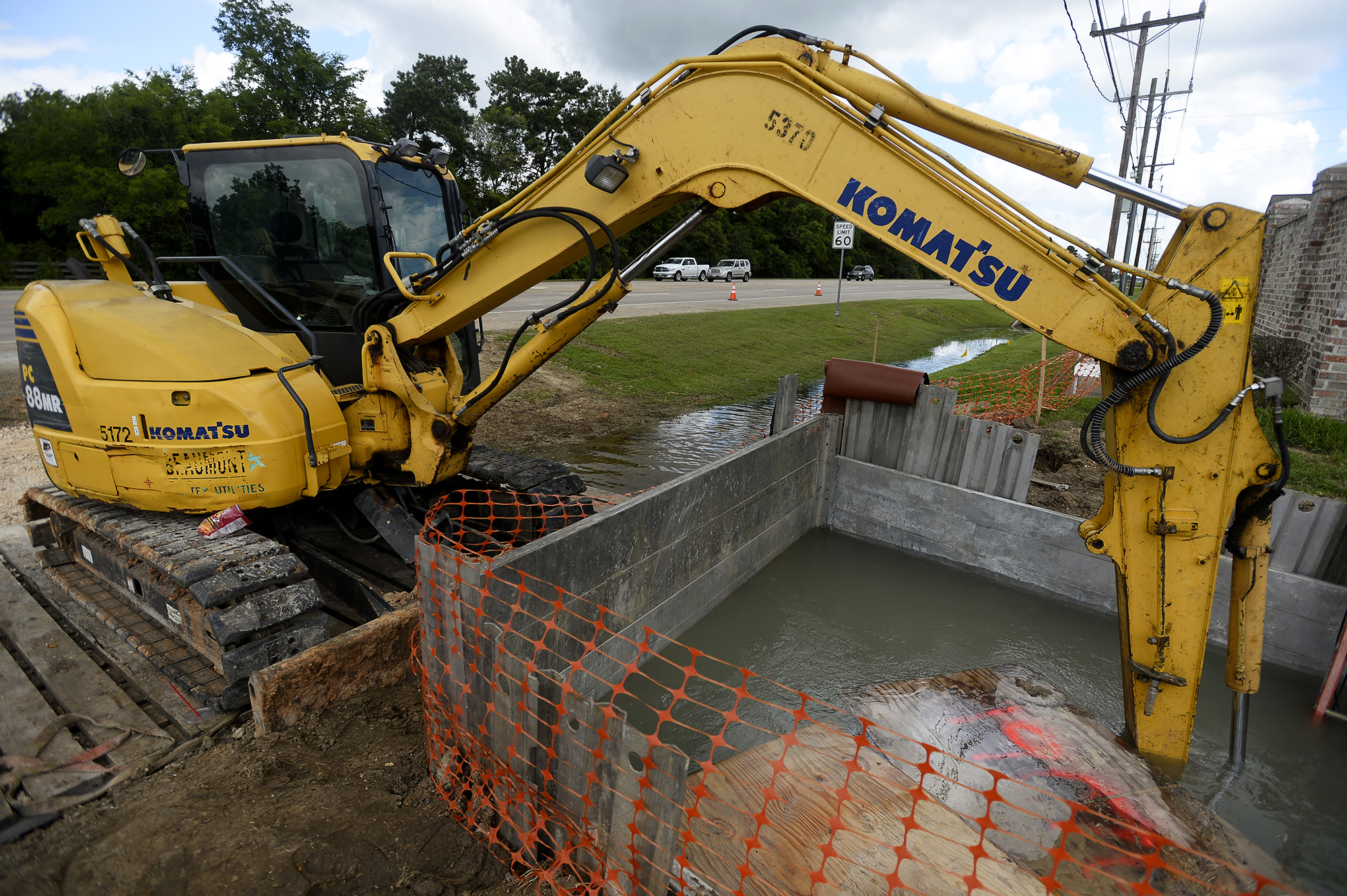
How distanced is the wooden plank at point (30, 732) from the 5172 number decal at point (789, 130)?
15.1 feet

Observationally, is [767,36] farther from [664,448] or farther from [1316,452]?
[1316,452]

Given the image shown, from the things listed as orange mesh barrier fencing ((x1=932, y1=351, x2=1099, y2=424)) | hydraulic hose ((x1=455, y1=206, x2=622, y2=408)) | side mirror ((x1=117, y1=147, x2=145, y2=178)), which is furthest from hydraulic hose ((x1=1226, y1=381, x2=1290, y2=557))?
orange mesh barrier fencing ((x1=932, y1=351, x2=1099, y2=424))

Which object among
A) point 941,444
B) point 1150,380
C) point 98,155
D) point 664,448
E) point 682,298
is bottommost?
point 664,448

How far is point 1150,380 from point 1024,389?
11503 millimetres

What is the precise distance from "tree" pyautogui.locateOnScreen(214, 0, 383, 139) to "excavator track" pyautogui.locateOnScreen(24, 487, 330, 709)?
30620mm

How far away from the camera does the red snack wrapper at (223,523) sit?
13.4ft

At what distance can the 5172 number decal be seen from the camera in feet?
11.3

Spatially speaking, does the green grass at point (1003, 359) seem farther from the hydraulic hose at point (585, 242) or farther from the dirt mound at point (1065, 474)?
the hydraulic hose at point (585, 242)

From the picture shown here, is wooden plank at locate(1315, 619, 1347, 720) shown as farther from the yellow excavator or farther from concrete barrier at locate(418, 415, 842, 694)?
concrete barrier at locate(418, 415, 842, 694)

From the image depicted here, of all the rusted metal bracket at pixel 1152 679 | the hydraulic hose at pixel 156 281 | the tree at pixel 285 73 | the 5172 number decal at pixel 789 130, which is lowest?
the rusted metal bracket at pixel 1152 679

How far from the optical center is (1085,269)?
3125mm

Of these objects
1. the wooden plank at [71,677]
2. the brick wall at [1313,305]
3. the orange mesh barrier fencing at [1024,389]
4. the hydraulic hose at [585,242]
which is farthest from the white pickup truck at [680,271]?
the wooden plank at [71,677]

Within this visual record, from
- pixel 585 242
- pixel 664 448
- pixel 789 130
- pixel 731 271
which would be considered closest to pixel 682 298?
pixel 731 271

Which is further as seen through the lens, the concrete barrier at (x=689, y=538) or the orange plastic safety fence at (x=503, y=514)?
the orange plastic safety fence at (x=503, y=514)
